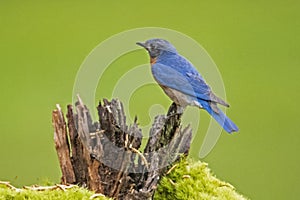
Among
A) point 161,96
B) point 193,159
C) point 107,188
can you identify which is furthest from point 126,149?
point 161,96

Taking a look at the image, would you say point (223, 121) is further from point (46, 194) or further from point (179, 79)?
point (46, 194)

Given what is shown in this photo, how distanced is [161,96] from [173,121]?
1174mm

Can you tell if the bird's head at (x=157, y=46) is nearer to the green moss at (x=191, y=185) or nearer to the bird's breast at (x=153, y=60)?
the bird's breast at (x=153, y=60)

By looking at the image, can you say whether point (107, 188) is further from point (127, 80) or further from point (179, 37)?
point (179, 37)

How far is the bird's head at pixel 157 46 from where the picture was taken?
1523 millimetres

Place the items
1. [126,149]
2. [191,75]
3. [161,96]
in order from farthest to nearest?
[161,96]
[191,75]
[126,149]

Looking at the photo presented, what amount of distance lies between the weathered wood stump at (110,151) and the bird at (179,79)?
0.09 m

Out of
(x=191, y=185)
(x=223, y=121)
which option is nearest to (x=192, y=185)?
(x=191, y=185)

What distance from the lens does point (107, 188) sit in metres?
1.42

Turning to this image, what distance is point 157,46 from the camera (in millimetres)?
1536

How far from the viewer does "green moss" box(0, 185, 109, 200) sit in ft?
4.23

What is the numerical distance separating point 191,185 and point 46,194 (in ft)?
1.00

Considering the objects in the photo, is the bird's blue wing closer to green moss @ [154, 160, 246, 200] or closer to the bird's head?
the bird's head

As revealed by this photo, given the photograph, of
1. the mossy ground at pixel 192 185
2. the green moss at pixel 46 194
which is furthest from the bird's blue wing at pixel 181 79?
the green moss at pixel 46 194
